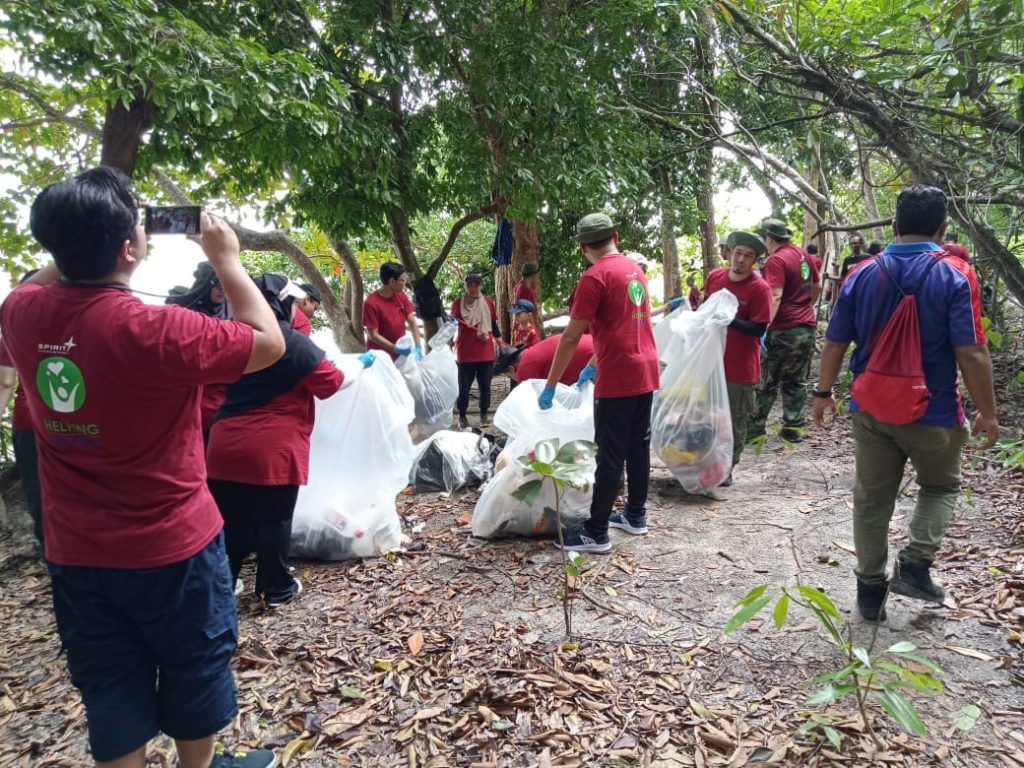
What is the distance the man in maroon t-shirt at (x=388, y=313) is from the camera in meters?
5.60

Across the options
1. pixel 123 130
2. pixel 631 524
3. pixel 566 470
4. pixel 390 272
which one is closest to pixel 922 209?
pixel 566 470

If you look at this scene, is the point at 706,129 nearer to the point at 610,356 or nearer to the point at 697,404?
the point at 697,404

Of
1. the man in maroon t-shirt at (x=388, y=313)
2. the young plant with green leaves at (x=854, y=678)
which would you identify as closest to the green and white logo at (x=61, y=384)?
the young plant with green leaves at (x=854, y=678)

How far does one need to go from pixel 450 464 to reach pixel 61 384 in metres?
3.31

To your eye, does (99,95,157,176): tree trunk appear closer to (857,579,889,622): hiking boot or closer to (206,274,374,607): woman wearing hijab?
(206,274,374,607): woman wearing hijab

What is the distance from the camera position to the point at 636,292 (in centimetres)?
330

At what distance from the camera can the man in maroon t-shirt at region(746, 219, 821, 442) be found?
4807 mm

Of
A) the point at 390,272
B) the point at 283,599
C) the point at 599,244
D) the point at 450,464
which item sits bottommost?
the point at 283,599

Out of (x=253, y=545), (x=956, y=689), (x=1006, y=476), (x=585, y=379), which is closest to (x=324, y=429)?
(x=253, y=545)

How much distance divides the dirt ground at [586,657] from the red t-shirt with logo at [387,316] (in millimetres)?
2572

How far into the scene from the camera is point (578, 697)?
7.13ft

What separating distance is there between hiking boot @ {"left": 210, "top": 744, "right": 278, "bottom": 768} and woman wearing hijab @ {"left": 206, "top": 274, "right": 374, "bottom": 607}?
3.38 ft

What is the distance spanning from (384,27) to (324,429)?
3.93 metres

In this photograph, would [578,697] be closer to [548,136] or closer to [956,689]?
[956,689]
